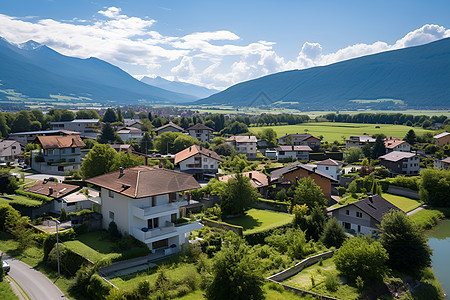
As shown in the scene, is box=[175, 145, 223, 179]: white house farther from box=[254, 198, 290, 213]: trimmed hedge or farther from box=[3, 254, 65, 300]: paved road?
box=[3, 254, 65, 300]: paved road

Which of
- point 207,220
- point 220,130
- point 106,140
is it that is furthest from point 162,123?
point 207,220

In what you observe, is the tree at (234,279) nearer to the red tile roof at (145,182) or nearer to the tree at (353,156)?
the red tile roof at (145,182)

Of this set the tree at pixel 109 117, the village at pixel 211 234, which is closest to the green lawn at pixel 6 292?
the village at pixel 211 234

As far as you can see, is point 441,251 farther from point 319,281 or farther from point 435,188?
point 319,281

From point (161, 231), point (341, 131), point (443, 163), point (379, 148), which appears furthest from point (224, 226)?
point (341, 131)

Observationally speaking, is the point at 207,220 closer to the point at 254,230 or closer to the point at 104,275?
the point at 254,230
